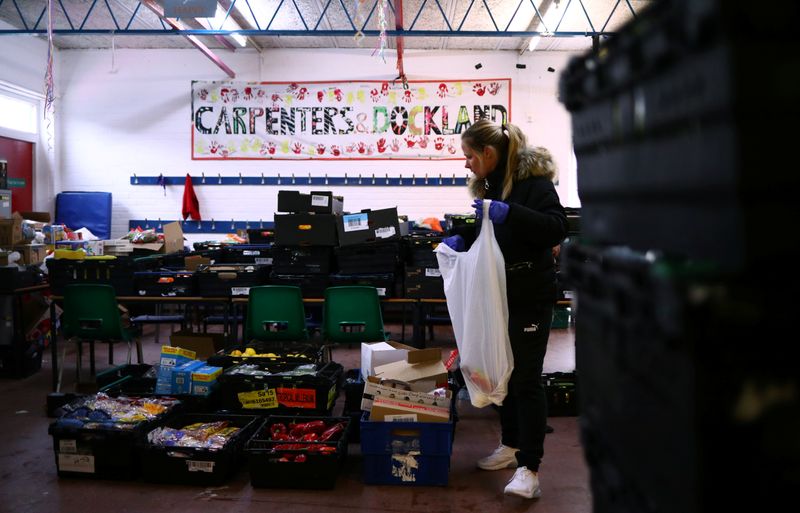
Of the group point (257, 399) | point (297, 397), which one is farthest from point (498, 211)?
point (257, 399)

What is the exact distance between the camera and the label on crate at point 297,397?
3092mm

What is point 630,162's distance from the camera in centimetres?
61

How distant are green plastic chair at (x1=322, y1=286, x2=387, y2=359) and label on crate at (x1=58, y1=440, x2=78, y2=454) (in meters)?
1.55

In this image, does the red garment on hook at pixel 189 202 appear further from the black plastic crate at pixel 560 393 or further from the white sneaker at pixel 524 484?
the white sneaker at pixel 524 484

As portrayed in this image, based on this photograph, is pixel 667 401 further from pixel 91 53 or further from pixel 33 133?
pixel 91 53

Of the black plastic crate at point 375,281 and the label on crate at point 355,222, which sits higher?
the label on crate at point 355,222

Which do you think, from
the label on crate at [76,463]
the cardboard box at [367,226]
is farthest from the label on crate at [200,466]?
the cardboard box at [367,226]

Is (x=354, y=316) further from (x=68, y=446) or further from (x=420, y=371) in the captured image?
(x=68, y=446)

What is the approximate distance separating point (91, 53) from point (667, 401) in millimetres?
10458

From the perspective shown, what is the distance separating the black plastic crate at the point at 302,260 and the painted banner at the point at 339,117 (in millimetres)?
4603

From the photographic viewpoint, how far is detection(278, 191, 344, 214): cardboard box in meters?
4.49

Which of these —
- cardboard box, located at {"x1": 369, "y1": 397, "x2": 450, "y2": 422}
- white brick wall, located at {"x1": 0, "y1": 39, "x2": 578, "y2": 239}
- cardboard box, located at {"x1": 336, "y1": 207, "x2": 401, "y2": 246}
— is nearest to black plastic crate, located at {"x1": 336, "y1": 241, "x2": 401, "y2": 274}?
cardboard box, located at {"x1": 336, "y1": 207, "x2": 401, "y2": 246}

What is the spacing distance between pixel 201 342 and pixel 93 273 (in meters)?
0.99

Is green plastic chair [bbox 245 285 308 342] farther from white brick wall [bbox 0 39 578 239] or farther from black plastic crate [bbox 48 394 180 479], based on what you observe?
white brick wall [bbox 0 39 578 239]
